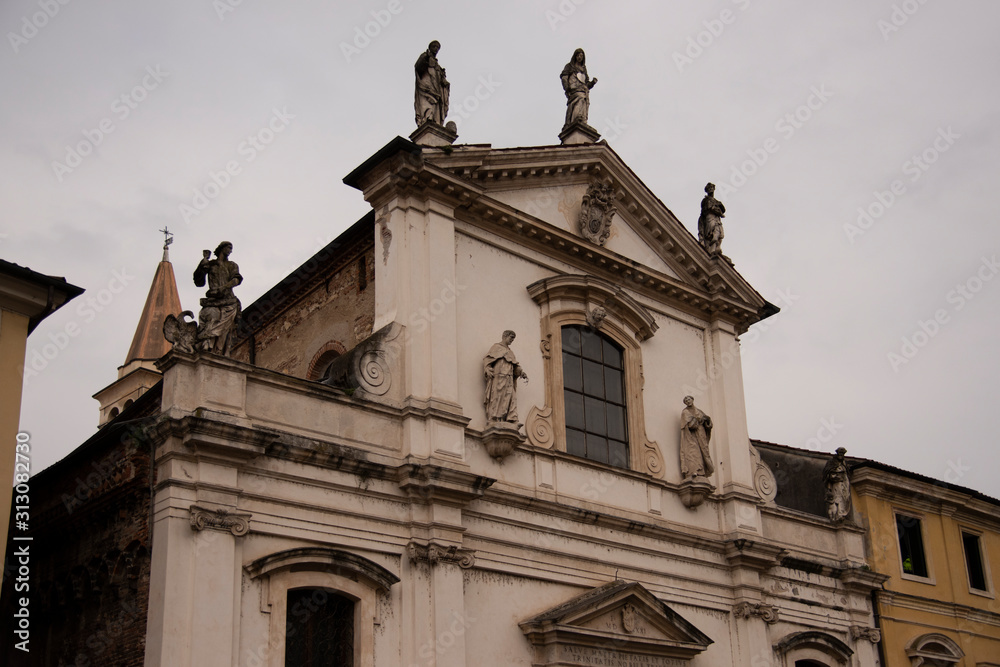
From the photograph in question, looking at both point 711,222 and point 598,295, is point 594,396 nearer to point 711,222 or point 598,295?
point 598,295

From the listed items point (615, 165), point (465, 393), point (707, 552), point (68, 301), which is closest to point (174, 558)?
point (68, 301)

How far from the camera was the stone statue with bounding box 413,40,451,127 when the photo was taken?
1606 cm

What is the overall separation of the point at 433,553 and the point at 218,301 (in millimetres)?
3920

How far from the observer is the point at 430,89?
1619 cm

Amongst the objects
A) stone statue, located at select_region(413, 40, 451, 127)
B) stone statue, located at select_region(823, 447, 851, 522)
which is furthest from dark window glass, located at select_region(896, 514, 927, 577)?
stone statue, located at select_region(413, 40, 451, 127)

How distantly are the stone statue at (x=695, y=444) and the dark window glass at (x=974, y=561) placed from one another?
29.1 feet

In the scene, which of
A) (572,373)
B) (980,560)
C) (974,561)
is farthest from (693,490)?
(980,560)

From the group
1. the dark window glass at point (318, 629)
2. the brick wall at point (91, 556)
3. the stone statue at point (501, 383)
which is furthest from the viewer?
the stone statue at point (501, 383)

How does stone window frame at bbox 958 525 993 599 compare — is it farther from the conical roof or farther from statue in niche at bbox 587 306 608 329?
the conical roof

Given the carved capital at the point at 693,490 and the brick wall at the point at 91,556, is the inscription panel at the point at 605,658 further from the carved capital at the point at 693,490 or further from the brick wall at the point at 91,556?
the brick wall at the point at 91,556

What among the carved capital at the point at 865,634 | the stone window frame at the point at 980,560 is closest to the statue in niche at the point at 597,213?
the carved capital at the point at 865,634

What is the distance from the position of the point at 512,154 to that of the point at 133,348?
799 inches

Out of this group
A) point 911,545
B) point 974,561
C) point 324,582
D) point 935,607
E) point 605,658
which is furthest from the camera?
point 974,561

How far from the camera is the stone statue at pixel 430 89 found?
1606 centimetres
